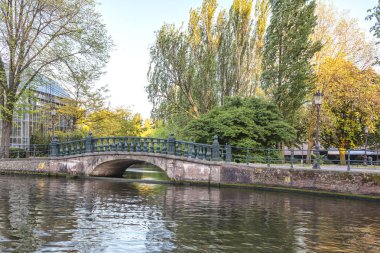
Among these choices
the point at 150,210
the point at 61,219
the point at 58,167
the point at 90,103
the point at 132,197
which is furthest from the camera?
the point at 90,103

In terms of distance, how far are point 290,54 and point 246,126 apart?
6.43 metres

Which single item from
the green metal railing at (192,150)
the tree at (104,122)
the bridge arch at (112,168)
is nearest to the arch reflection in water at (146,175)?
the bridge arch at (112,168)

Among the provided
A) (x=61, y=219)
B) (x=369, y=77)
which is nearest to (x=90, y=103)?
(x=369, y=77)

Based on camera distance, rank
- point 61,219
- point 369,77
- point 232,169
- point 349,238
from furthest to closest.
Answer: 1. point 369,77
2. point 232,169
3. point 61,219
4. point 349,238

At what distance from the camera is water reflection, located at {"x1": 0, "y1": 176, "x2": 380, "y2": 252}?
7359 millimetres

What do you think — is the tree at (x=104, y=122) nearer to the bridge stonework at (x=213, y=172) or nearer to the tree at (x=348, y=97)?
the bridge stonework at (x=213, y=172)

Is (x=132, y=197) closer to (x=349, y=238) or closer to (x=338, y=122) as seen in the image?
(x=349, y=238)

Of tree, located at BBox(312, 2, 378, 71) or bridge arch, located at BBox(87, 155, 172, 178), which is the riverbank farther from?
tree, located at BBox(312, 2, 378, 71)

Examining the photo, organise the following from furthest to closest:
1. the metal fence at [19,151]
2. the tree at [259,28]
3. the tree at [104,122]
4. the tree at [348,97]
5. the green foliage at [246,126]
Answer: the tree at [104,122] < the tree at [259,28] < the tree at [348,97] < the metal fence at [19,151] < the green foliage at [246,126]

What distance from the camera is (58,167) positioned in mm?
23828

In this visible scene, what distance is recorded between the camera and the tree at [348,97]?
27656 mm

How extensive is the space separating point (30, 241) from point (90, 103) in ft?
87.9

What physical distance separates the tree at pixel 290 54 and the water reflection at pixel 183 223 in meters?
10.7

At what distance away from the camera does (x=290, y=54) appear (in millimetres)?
24516
